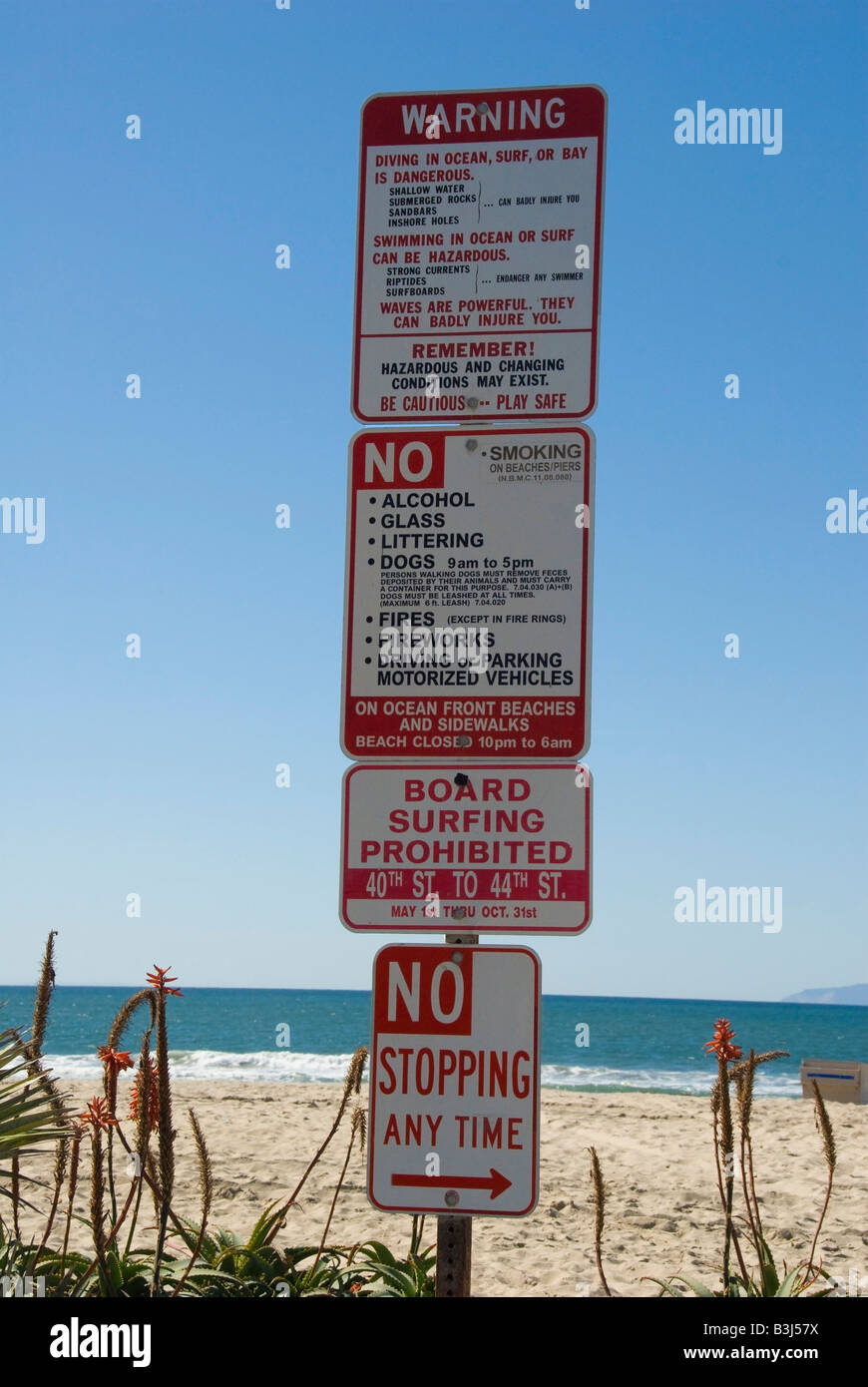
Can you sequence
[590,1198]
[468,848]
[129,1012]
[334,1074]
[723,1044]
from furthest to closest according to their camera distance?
1. [334,1074]
2. [590,1198]
3. [723,1044]
4. [129,1012]
5. [468,848]

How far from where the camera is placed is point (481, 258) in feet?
9.59

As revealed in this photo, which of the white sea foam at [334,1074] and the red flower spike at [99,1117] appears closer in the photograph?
the red flower spike at [99,1117]

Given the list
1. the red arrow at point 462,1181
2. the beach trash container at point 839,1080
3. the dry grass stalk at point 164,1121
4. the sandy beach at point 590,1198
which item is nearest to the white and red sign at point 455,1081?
the red arrow at point 462,1181

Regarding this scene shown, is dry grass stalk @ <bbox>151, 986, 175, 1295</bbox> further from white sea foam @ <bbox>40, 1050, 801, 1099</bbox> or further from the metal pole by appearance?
white sea foam @ <bbox>40, 1050, 801, 1099</bbox>

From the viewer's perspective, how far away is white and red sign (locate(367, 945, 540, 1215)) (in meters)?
2.53

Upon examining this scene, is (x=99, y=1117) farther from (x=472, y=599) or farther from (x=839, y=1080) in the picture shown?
(x=839, y=1080)

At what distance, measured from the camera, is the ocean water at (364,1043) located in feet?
105

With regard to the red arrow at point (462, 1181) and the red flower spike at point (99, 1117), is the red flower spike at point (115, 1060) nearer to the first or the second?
the red flower spike at point (99, 1117)

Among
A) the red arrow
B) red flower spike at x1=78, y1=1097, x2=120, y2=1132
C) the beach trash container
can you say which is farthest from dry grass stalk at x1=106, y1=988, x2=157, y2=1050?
the beach trash container

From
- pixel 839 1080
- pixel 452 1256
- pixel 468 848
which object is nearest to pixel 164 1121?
pixel 452 1256

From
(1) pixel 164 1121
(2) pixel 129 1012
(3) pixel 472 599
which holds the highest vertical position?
(3) pixel 472 599

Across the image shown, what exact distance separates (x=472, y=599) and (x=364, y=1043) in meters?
58.7

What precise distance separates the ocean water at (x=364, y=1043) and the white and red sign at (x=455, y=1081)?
383 cm

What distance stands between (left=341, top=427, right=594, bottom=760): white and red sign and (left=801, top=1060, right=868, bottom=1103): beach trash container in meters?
17.8
